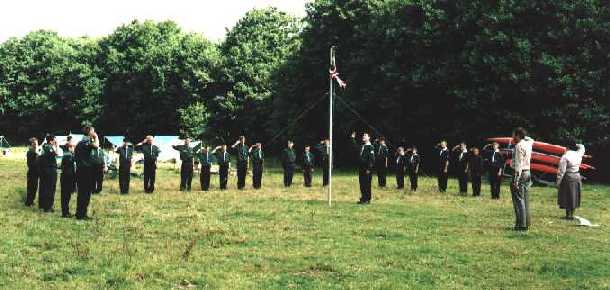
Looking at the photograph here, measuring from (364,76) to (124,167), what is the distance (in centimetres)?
2382

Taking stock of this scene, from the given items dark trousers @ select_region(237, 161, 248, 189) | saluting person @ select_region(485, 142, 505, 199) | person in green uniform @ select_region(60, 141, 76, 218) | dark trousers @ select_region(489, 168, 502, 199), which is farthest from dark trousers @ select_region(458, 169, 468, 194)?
person in green uniform @ select_region(60, 141, 76, 218)

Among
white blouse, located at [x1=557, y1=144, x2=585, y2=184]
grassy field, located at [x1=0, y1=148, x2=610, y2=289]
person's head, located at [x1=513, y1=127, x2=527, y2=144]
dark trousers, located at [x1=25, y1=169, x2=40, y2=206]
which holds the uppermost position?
person's head, located at [x1=513, y1=127, x2=527, y2=144]

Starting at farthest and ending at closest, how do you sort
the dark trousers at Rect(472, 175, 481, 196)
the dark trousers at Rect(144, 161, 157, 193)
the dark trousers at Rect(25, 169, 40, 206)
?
the dark trousers at Rect(472, 175, 481, 196)
the dark trousers at Rect(144, 161, 157, 193)
the dark trousers at Rect(25, 169, 40, 206)

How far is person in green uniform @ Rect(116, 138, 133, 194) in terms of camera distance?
2523 centimetres

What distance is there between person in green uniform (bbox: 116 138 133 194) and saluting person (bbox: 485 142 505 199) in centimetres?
1374

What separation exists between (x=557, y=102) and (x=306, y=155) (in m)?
14.8

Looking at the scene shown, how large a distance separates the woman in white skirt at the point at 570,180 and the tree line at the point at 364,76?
17453 mm

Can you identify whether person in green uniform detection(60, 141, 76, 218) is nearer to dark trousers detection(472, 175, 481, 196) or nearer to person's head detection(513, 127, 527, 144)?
person's head detection(513, 127, 527, 144)

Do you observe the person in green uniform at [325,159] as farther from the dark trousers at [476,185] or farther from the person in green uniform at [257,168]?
the dark trousers at [476,185]

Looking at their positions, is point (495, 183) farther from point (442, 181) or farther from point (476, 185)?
point (442, 181)

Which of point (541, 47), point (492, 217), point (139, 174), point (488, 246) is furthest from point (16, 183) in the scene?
point (541, 47)

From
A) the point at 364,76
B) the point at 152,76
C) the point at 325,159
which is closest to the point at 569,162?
the point at 325,159

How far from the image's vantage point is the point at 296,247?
506 inches

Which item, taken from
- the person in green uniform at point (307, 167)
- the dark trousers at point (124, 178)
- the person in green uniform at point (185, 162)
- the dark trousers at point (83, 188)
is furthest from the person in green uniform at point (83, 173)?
the person in green uniform at point (307, 167)
